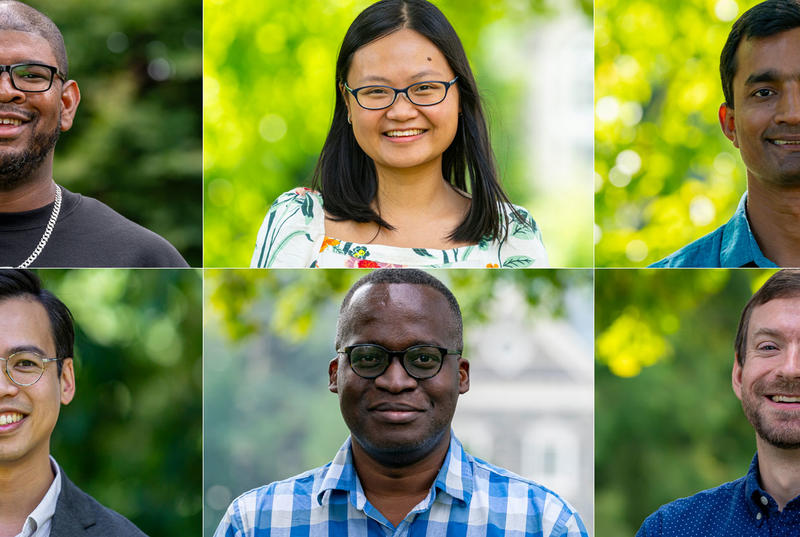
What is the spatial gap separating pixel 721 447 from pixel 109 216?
7.77 feet

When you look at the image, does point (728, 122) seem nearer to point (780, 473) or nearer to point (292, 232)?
point (780, 473)

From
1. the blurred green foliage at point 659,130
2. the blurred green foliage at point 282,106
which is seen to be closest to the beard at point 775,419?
the blurred green foliage at point 659,130

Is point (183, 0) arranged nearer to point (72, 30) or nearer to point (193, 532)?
point (72, 30)

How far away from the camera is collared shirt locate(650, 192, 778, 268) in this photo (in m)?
3.31

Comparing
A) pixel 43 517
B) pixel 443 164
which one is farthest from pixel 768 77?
pixel 43 517

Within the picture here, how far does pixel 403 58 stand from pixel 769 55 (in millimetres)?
1153

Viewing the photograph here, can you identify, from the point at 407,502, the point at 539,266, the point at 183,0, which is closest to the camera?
the point at 407,502

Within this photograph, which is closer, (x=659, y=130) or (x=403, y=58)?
(x=403, y=58)

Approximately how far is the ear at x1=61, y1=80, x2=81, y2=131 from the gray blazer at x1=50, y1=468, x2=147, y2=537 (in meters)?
1.16

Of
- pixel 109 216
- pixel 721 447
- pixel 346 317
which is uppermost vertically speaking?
pixel 109 216

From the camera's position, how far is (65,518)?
3227mm

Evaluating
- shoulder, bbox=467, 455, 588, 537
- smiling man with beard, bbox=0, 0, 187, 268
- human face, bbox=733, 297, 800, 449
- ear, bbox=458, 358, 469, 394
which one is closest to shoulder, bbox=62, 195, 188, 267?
smiling man with beard, bbox=0, 0, 187, 268

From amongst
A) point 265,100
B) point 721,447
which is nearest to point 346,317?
point 265,100

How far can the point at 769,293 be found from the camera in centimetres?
326
